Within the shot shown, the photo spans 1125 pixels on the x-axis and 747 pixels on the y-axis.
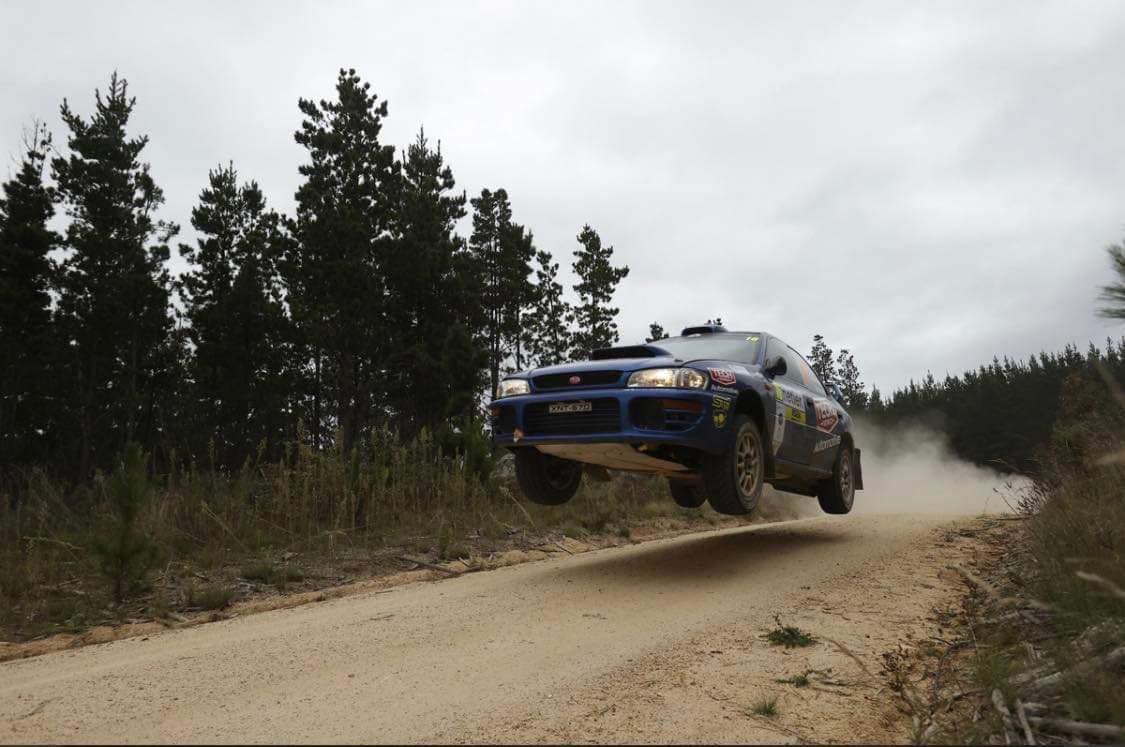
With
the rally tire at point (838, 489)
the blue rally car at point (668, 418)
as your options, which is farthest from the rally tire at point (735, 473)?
the rally tire at point (838, 489)

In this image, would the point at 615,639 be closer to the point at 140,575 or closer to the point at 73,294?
the point at 140,575

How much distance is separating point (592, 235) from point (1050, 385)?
158 ft

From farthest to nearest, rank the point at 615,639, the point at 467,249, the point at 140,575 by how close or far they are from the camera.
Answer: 1. the point at 467,249
2. the point at 140,575
3. the point at 615,639

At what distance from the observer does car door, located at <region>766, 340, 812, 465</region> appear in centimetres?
737

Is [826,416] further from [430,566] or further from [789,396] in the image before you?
[430,566]

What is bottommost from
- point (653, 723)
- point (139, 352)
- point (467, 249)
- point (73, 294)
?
point (653, 723)

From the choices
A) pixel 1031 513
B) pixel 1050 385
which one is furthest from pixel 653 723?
pixel 1050 385

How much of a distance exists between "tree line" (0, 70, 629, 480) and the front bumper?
22516mm

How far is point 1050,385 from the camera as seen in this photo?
214 ft

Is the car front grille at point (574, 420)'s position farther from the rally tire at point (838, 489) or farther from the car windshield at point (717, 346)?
the rally tire at point (838, 489)

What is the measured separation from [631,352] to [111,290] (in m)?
30.9

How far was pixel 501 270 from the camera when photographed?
41031 mm

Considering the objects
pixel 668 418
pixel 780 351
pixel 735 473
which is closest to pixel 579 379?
pixel 668 418

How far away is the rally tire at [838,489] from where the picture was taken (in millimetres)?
9195
